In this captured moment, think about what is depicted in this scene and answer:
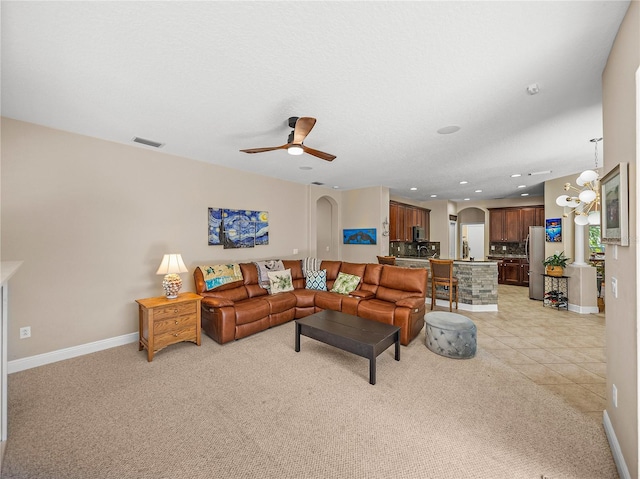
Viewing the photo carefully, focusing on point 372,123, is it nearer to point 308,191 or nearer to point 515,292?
point 308,191

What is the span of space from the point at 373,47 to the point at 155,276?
3955mm

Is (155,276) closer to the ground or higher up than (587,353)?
higher up

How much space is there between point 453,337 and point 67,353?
15.3 ft

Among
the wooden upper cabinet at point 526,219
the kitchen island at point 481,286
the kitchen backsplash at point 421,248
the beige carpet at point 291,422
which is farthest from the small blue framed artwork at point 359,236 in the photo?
the wooden upper cabinet at point 526,219

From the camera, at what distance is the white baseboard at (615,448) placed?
5.04ft

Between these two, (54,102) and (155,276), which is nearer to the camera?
(54,102)

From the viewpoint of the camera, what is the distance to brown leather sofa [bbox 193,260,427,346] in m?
3.55

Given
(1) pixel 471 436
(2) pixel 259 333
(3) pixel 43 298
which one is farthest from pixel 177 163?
(1) pixel 471 436

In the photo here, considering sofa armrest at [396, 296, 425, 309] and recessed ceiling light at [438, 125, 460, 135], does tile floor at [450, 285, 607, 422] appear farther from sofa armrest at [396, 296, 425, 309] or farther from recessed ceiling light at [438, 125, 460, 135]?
recessed ceiling light at [438, 125, 460, 135]

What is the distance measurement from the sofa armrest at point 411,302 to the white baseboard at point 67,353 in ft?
12.4

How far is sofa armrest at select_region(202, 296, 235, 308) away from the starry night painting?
1184 millimetres

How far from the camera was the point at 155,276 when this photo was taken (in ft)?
12.6

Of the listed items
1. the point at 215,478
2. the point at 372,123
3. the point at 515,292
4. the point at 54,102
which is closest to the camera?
the point at 215,478

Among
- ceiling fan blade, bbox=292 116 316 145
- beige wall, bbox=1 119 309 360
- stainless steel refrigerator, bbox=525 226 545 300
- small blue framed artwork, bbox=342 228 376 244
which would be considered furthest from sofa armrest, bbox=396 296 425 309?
stainless steel refrigerator, bbox=525 226 545 300
